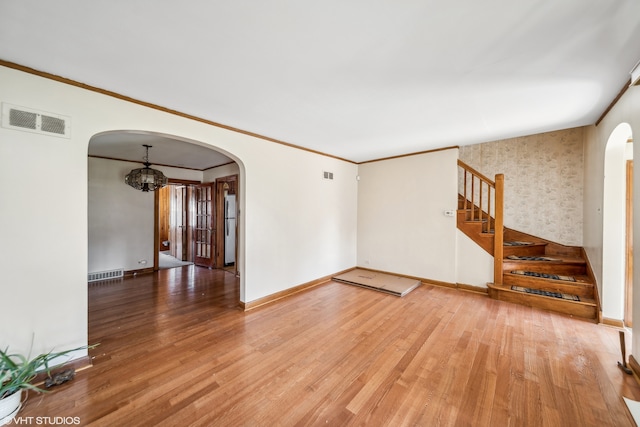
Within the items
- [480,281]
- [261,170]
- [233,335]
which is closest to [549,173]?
[480,281]

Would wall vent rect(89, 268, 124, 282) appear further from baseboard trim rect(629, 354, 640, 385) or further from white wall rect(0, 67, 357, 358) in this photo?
baseboard trim rect(629, 354, 640, 385)

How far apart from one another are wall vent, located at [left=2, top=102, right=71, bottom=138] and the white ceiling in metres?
0.36

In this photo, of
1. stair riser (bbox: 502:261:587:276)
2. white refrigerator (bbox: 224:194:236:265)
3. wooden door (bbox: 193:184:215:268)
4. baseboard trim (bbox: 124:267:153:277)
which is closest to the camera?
stair riser (bbox: 502:261:587:276)

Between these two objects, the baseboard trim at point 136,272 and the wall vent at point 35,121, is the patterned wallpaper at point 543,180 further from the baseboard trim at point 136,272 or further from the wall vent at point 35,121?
the baseboard trim at point 136,272

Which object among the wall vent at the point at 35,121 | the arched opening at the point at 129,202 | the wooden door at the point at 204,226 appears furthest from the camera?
the wooden door at the point at 204,226

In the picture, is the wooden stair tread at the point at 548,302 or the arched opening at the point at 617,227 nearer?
the arched opening at the point at 617,227

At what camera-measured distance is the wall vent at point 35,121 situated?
1.84m

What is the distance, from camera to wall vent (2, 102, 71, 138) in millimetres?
1836

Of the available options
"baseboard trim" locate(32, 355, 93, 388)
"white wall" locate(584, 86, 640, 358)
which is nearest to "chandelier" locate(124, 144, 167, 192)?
"baseboard trim" locate(32, 355, 93, 388)

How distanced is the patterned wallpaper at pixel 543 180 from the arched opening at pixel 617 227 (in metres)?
1.45

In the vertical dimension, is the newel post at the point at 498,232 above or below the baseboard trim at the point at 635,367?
above

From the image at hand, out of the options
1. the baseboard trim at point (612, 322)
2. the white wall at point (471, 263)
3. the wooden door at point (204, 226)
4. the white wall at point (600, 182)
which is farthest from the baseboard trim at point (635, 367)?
the wooden door at point (204, 226)

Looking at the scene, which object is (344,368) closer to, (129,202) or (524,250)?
(524,250)

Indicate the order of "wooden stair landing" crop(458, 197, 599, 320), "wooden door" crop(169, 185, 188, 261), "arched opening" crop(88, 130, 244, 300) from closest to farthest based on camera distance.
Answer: "wooden stair landing" crop(458, 197, 599, 320)
"arched opening" crop(88, 130, 244, 300)
"wooden door" crop(169, 185, 188, 261)
